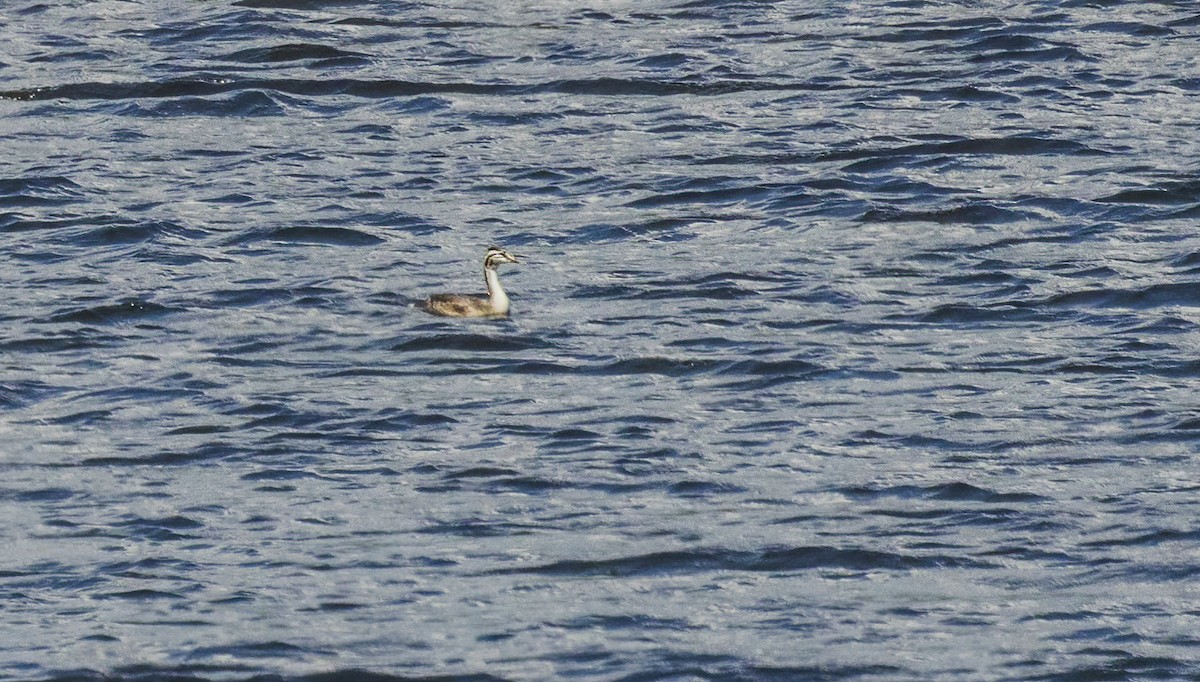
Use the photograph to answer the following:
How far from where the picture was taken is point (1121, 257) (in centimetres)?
2030

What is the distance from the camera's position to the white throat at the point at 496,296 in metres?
19.2

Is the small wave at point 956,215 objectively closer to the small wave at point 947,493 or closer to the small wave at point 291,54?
the small wave at point 947,493

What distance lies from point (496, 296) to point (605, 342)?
1289 millimetres

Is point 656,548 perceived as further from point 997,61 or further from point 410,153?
point 997,61

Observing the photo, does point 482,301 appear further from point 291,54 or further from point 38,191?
point 291,54

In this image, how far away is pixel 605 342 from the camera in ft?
60.3

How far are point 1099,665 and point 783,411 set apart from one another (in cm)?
451

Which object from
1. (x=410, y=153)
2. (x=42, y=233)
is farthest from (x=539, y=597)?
(x=410, y=153)

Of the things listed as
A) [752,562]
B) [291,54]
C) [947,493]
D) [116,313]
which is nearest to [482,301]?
[116,313]

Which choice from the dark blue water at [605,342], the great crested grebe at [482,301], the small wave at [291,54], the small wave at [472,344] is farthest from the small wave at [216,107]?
the small wave at [472,344]

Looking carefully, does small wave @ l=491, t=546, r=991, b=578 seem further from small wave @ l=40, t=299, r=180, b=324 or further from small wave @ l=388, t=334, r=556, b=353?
small wave @ l=40, t=299, r=180, b=324

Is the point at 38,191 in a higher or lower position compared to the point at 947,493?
higher

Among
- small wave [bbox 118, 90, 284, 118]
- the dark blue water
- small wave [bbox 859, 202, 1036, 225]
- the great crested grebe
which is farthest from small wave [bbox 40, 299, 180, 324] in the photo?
small wave [bbox 118, 90, 284, 118]

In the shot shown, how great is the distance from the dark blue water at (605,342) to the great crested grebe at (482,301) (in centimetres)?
17
